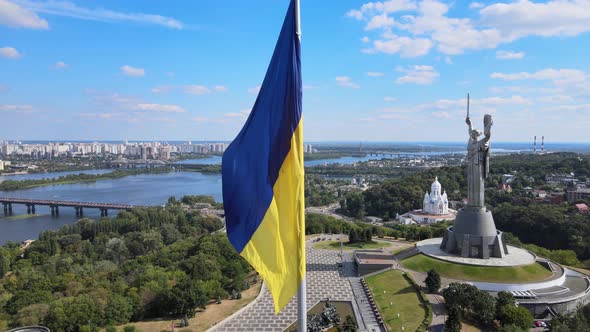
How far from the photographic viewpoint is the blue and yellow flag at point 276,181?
3.70 meters

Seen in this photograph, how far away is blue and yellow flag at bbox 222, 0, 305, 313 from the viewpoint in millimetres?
3697

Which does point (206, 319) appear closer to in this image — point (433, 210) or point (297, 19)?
point (297, 19)

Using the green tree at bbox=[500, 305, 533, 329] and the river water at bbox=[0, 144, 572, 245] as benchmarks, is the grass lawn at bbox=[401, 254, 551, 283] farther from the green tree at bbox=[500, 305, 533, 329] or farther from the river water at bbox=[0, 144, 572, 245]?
the river water at bbox=[0, 144, 572, 245]

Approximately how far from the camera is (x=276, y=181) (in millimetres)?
3822

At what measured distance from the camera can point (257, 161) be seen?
13.0 ft

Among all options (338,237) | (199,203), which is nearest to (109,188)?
(199,203)

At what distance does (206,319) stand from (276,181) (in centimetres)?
1088

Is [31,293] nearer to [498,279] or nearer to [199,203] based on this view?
[498,279]

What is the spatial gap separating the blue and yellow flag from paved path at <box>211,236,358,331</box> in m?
9.35

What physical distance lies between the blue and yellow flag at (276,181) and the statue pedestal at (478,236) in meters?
14.0

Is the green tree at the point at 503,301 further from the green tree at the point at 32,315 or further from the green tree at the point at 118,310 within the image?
the green tree at the point at 32,315

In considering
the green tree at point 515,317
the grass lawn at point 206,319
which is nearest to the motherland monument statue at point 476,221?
the green tree at point 515,317

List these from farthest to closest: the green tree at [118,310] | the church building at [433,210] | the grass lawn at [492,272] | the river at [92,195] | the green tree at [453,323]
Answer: the river at [92,195]
the church building at [433,210]
the grass lawn at [492,272]
the green tree at [118,310]
the green tree at [453,323]

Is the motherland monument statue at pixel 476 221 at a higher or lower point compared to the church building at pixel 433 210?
higher
